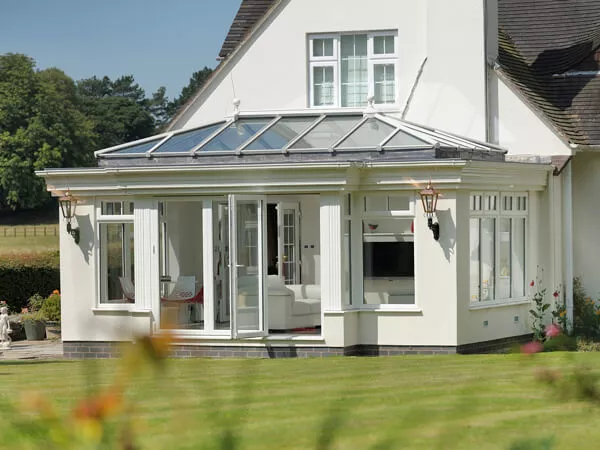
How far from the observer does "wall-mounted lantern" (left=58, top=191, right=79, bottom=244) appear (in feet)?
56.5

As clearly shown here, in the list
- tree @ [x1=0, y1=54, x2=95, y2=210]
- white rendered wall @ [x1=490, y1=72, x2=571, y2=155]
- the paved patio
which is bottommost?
the paved patio

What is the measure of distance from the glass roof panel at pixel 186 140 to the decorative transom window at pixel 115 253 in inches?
41.8

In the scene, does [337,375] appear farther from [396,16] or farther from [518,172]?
[396,16]

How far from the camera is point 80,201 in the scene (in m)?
17.4

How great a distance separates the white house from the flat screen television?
0.03 metres

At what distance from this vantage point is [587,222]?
19859 millimetres

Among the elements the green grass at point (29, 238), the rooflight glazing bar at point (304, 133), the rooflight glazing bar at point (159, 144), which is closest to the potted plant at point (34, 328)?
the rooflight glazing bar at point (159, 144)

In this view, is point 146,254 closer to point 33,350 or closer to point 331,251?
point 331,251

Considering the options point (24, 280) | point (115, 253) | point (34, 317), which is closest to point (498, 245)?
point (115, 253)

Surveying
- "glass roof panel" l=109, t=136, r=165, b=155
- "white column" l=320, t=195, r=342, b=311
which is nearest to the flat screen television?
"white column" l=320, t=195, r=342, b=311

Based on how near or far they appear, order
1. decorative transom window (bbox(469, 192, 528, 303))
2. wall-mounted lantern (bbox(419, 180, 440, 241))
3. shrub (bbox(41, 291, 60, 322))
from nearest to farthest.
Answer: wall-mounted lantern (bbox(419, 180, 440, 241))
decorative transom window (bbox(469, 192, 528, 303))
shrub (bbox(41, 291, 60, 322))

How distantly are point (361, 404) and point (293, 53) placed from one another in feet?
44.8

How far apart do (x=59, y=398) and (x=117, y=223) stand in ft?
28.0

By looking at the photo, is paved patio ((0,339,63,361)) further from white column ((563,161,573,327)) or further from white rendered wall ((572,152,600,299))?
white rendered wall ((572,152,600,299))
